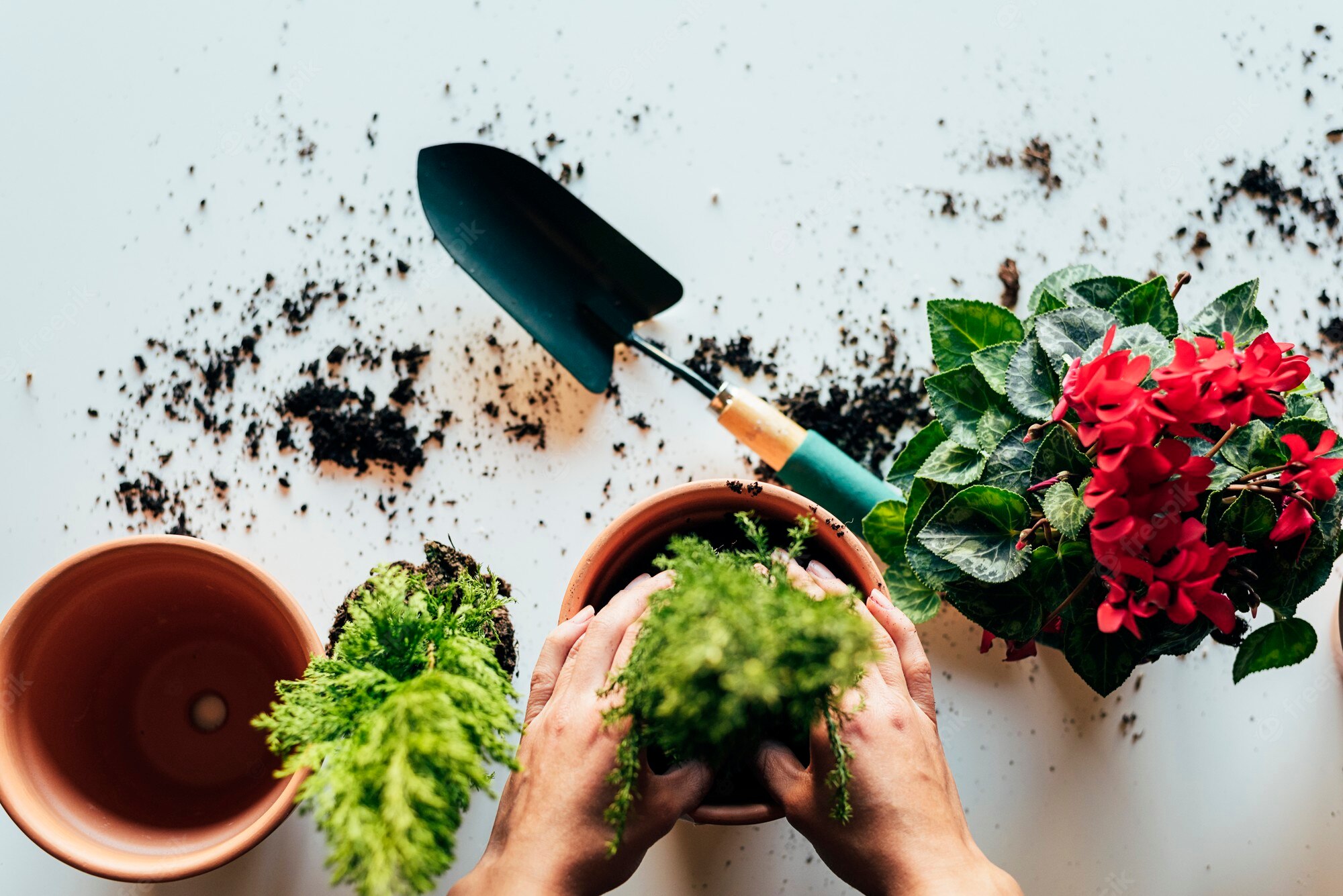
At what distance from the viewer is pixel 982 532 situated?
2.66ft

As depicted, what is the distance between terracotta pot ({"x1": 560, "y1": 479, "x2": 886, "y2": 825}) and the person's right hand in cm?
8

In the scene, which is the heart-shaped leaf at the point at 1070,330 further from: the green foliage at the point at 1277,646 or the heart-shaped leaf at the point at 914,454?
the green foliage at the point at 1277,646

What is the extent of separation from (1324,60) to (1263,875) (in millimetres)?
1121

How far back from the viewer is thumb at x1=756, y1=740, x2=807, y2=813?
0.80m

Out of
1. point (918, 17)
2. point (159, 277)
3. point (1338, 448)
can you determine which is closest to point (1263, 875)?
point (1338, 448)

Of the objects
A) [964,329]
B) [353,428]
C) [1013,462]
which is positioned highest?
[353,428]

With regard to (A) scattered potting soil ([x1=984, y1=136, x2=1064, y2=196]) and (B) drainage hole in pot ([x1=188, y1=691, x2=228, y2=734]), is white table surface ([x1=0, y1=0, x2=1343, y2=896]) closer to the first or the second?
(A) scattered potting soil ([x1=984, y1=136, x2=1064, y2=196])

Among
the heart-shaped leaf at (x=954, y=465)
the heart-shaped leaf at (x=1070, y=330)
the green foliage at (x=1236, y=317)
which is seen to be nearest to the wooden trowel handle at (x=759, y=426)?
the heart-shaped leaf at (x=954, y=465)

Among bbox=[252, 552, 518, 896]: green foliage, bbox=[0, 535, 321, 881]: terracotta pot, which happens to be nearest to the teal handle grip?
bbox=[252, 552, 518, 896]: green foliage

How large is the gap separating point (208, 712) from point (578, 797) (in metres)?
0.56

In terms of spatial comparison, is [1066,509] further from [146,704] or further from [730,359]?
[146,704]

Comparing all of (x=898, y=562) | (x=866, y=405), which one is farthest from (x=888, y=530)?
(x=866, y=405)

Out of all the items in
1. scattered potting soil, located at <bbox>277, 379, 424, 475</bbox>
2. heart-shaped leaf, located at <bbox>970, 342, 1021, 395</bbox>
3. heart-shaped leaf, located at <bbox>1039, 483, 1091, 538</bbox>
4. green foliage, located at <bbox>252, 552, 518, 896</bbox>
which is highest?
scattered potting soil, located at <bbox>277, 379, 424, 475</bbox>

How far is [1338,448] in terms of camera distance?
2.58 ft
